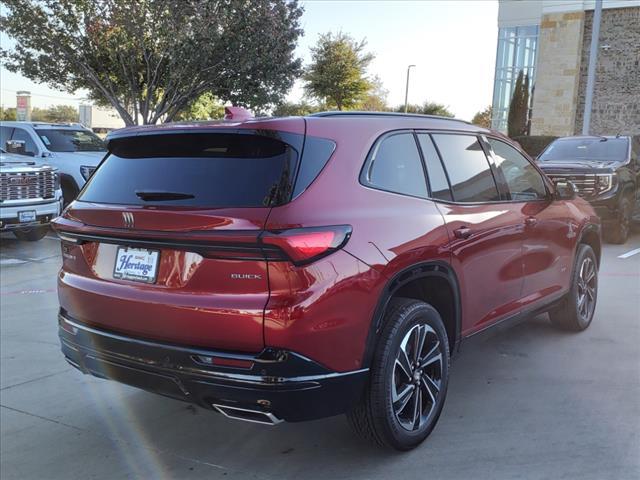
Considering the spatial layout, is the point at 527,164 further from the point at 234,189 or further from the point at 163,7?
the point at 163,7

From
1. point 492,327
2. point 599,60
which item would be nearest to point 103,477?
point 492,327

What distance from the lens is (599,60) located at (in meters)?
27.6

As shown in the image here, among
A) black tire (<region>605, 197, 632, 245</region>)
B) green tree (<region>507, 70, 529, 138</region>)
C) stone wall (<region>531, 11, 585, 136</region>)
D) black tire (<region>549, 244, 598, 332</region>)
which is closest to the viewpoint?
black tire (<region>549, 244, 598, 332</region>)

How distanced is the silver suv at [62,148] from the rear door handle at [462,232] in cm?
985

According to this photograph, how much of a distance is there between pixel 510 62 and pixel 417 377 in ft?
104

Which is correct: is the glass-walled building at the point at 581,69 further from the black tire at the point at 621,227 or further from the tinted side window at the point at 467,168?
the tinted side window at the point at 467,168

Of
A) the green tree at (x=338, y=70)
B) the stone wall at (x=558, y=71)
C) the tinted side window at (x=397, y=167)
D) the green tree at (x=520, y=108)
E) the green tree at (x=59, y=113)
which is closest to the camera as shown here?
the tinted side window at (x=397, y=167)

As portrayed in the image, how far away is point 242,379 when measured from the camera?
2680 mm

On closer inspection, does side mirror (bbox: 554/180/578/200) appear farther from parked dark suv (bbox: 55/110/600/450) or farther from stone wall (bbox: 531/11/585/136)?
stone wall (bbox: 531/11/585/136)

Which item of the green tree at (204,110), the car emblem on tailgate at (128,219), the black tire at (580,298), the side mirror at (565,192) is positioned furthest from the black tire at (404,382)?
the green tree at (204,110)

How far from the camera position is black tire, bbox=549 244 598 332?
523cm

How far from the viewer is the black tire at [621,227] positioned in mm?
10438

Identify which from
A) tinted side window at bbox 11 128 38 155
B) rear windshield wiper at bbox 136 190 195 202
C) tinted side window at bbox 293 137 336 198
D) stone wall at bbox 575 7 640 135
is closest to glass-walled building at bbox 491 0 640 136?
stone wall at bbox 575 7 640 135

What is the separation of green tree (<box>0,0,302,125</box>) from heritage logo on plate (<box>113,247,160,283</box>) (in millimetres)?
15170
